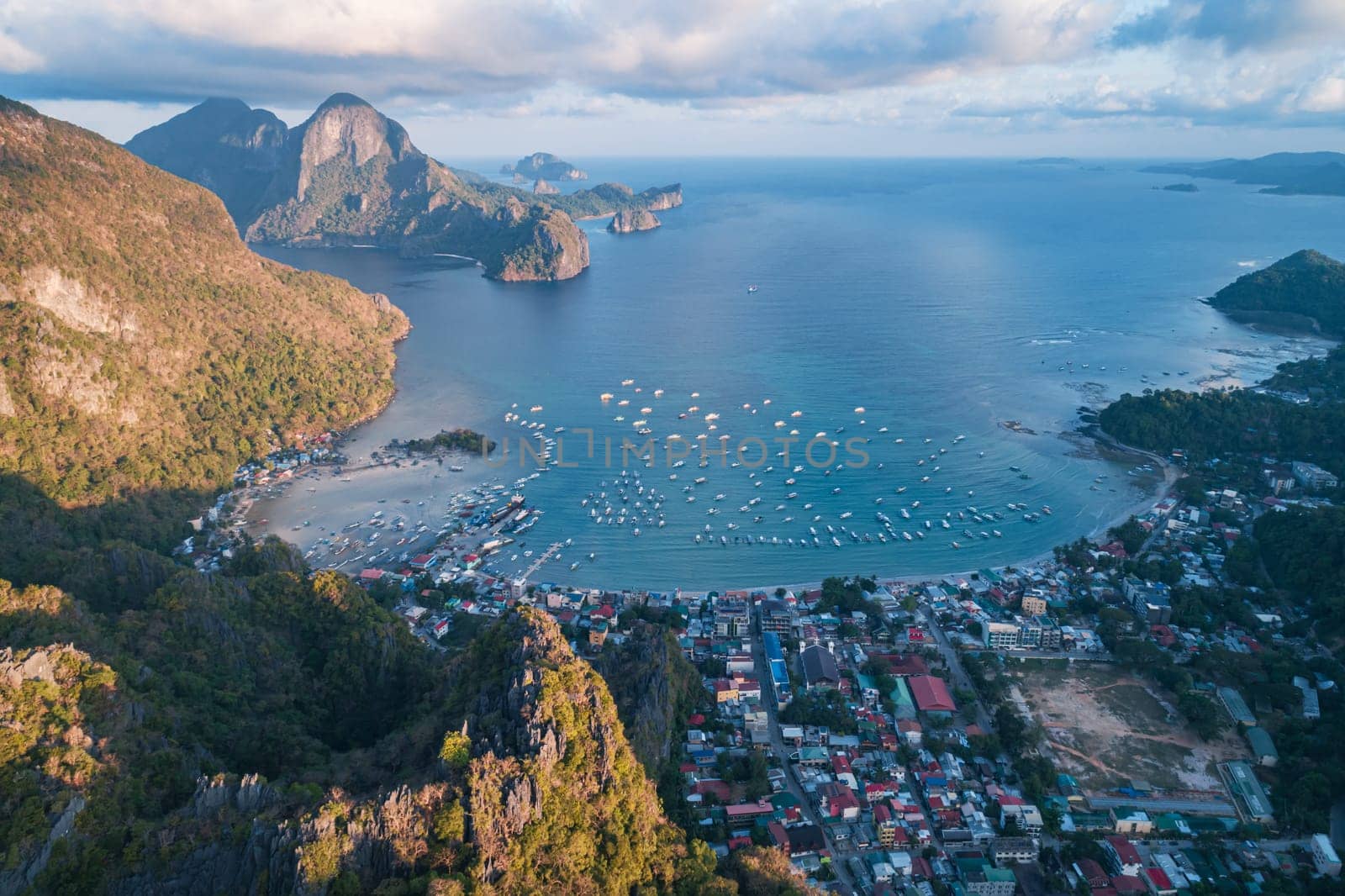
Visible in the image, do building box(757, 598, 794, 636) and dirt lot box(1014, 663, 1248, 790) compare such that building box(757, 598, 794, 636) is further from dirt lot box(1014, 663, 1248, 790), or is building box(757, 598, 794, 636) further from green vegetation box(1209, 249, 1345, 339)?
green vegetation box(1209, 249, 1345, 339)

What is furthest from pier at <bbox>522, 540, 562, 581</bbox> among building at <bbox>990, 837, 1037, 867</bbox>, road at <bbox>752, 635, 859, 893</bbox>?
building at <bbox>990, 837, 1037, 867</bbox>

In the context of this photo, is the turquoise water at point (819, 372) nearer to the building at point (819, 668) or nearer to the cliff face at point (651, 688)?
the building at point (819, 668)

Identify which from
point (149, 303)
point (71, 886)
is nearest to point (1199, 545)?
point (71, 886)

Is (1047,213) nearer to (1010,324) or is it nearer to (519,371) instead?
(1010,324)

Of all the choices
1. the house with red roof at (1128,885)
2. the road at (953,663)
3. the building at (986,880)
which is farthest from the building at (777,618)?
the house with red roof at (1128,885)

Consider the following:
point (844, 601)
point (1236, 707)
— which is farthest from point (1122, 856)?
point (844, 601)

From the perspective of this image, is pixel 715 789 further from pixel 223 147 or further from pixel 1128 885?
pixel 223 147
